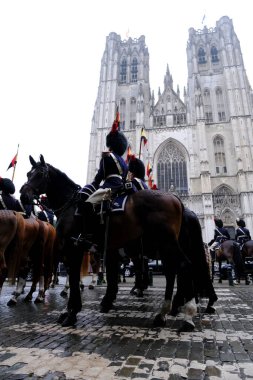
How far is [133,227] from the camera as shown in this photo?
13.1 ft

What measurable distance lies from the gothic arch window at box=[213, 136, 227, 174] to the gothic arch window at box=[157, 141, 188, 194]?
4251 millimetres

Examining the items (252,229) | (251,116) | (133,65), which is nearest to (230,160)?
(251,116)

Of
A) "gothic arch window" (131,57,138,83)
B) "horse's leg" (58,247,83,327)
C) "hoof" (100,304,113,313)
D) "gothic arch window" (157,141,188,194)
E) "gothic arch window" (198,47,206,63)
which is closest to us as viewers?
"horse's leg" (58,247,83,327)

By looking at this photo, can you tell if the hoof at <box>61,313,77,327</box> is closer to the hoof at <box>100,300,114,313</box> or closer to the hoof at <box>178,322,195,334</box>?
the hoof at <box>100,300,114,313</box>

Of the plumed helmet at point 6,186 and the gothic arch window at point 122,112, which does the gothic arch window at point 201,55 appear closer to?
the gothic arch window at point 122,112

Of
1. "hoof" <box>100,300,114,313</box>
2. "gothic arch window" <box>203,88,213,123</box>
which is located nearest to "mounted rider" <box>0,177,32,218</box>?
"hoof" <box>100,300,114,313</box>

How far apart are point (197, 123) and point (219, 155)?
5.32 metres

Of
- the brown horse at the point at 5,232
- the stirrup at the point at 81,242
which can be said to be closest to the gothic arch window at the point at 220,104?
the brown horse at the point at 5,232

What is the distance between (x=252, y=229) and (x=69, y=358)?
3244 cm

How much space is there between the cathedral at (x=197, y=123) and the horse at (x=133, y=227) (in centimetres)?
2950

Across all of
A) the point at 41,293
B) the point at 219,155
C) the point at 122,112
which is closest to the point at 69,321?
the point at 41,293

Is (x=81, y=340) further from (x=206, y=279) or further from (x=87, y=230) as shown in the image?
(x=206, y=279)

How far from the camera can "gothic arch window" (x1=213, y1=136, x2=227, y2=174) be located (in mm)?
36781

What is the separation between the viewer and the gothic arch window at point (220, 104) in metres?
38.8
